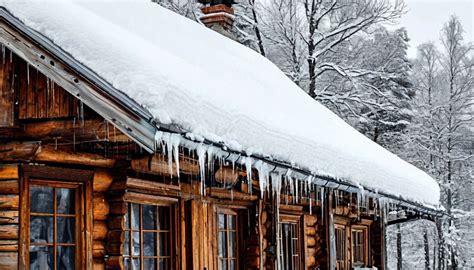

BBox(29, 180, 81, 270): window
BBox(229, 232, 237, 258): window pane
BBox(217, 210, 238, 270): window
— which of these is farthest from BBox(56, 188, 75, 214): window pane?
BBox(229, 232, 237, 258): window pane

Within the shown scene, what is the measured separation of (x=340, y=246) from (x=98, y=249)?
7.49 m

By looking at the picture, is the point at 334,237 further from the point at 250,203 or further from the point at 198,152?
the point at 198,152

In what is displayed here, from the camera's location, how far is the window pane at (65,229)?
633 cm

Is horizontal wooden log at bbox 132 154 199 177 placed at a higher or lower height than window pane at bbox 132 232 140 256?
higher

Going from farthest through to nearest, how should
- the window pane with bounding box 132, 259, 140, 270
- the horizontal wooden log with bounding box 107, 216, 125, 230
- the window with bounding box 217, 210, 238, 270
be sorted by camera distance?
the window with bounding box 217, 210, 238, 270, the window pane with bounding box 132, 259, 140, 270, the horizontal wooden log with bounding box 107, 216, 125, 230

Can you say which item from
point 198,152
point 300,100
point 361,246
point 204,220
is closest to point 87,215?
point 198,152

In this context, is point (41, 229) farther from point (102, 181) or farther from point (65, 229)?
point (102, 181)

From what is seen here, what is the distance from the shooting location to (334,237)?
12.1 meters

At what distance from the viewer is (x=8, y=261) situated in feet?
19.4

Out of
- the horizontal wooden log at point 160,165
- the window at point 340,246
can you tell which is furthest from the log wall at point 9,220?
the window at point 340,246

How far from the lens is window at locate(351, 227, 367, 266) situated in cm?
1435

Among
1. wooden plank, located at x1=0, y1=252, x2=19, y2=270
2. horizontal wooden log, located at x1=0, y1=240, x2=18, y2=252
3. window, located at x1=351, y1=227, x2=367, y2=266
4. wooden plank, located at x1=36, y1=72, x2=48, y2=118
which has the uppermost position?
wooden plank, located at x1=36, y1=72, x2=48, y2=118

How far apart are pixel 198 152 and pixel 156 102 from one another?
24.6 inches

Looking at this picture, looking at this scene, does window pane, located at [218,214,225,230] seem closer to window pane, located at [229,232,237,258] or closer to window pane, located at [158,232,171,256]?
window pane, located at [229,232,237,258]
